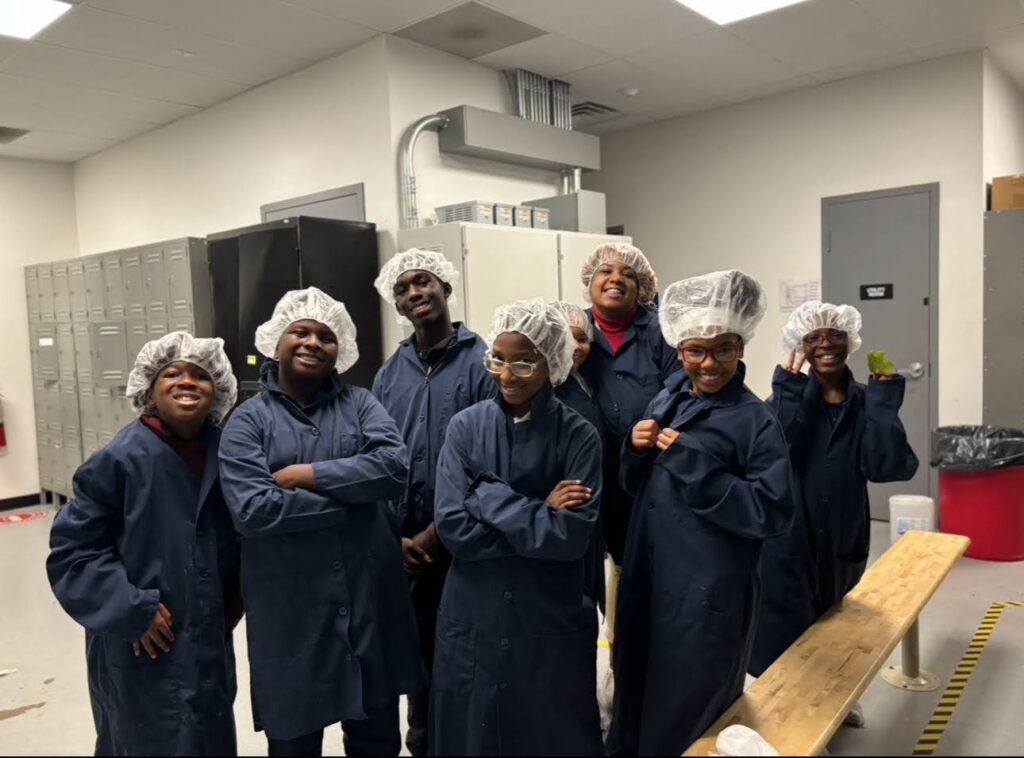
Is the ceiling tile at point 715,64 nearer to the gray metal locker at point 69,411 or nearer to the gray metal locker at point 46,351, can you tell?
the gray metal locker at point 69,411

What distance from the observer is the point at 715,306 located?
1.79 m

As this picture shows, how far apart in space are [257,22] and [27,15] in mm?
1098

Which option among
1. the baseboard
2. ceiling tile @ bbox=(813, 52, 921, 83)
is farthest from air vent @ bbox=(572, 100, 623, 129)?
the baseboard

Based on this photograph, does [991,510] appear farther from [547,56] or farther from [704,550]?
[547,56]

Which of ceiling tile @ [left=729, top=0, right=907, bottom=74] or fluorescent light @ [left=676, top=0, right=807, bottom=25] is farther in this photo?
ceiling tile @ [left=729, top=0, right=907, bottom=74]

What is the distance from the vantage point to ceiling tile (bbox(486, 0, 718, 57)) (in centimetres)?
373

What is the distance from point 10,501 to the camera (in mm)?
6473

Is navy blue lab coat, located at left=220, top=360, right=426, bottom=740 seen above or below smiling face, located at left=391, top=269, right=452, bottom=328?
below

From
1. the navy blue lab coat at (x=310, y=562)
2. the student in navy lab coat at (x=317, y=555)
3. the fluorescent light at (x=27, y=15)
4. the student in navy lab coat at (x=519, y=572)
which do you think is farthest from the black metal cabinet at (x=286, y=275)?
the student in navy lab coat at (x=519, y=572)

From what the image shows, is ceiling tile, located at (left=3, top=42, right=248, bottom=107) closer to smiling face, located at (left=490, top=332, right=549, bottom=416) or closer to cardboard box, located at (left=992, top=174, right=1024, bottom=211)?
smiling face, located at (left=490, top=332, right=549, bottom=416)

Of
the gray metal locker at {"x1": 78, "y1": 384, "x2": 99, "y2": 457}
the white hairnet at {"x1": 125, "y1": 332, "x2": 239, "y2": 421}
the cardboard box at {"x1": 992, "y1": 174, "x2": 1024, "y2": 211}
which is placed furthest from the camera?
the gray metal locker at {"x1": 78, "y1": 384, "x2": 99, "y2": 457}

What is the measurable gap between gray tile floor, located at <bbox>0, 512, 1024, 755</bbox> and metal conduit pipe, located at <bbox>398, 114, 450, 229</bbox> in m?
2.36

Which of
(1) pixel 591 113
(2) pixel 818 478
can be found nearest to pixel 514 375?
(2) pixel 818 478

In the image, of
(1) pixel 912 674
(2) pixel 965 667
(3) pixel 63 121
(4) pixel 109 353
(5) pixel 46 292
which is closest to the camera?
(1) pixel 912 674
